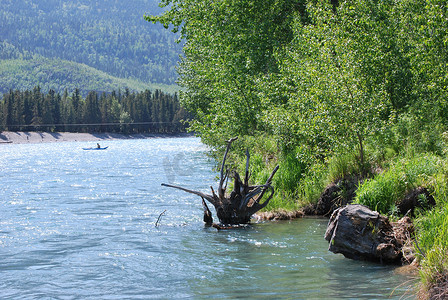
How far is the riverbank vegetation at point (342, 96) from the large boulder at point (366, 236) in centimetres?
69

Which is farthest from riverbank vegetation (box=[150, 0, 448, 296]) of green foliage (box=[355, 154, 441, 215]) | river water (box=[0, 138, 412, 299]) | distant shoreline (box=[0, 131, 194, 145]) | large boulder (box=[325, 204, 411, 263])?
distant shoreline (box=[0, 131, 194, 145])

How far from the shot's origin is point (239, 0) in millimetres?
26406

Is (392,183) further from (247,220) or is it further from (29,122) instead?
(29,122)

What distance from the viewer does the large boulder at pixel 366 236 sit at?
38.9 feet

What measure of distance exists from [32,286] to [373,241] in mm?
7971

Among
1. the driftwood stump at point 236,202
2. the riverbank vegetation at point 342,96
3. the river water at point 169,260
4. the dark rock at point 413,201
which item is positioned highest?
the riverbank vegetation at point 342,96

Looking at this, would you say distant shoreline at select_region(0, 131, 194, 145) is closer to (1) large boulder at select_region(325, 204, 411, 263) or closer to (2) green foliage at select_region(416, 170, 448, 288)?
(1) large boulder at select_region(325, 204, 411, 263)

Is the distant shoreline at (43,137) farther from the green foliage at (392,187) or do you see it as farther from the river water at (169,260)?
the green foliage at (392,187)

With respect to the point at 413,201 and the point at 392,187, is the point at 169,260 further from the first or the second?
the point at 413,201

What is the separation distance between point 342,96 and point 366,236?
20.1ft

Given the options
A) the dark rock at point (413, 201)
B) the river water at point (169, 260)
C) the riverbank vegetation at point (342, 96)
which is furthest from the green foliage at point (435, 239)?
the dark rock at point (413, 201)

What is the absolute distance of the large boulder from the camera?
11.9m

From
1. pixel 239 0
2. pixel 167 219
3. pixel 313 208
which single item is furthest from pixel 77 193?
pixel 313 208

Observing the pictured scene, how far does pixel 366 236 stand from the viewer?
12.0 meters
